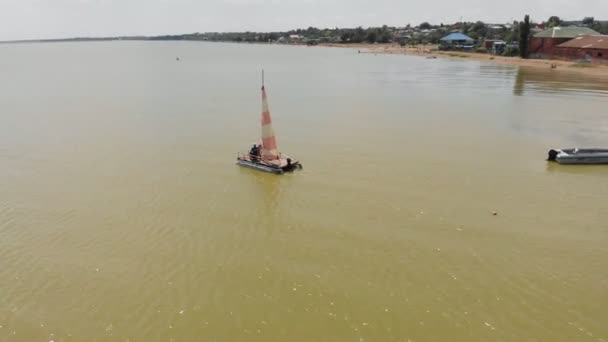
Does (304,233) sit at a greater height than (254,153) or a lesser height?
lesser

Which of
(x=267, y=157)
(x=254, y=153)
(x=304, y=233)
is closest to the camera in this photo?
(x=304, y=233)

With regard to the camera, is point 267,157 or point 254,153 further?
point 254,153

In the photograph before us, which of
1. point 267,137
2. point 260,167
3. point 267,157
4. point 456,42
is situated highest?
point 456,42

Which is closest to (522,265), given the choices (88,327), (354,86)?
(88,327)

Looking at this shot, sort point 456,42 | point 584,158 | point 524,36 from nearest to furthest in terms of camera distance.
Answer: point 584,158, point 524,36, point 456,42

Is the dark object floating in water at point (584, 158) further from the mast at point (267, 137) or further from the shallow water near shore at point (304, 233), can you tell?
the mast at point (267, 137)

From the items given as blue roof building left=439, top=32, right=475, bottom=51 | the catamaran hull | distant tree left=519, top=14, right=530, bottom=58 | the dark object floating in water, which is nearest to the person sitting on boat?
the catamaran hull

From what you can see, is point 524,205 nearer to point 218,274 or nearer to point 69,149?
point 218,274

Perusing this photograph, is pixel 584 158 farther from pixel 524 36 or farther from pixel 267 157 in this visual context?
pixel 524 36

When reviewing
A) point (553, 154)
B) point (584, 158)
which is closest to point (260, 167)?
point (553, 154)
